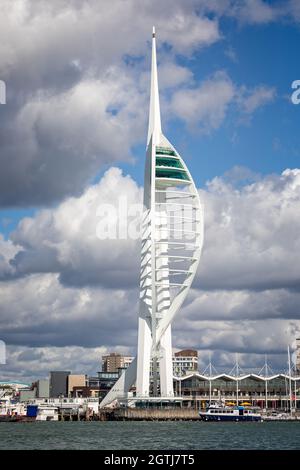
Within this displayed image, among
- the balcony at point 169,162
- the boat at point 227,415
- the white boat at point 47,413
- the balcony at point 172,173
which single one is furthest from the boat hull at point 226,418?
the balcony at point 169,162

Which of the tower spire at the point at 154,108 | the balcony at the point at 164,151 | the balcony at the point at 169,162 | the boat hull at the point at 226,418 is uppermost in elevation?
the tower spire at the point at 154,108

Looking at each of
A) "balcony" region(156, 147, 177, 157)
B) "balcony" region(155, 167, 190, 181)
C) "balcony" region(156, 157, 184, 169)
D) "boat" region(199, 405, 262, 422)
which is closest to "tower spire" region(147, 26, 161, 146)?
"balcony" region(156, 147, 177, 157)

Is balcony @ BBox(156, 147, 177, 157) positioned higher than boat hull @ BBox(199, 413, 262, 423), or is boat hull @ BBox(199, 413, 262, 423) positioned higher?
balcony @ BBox(156, 147, 177, 157)

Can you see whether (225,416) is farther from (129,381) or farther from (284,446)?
(284,446)

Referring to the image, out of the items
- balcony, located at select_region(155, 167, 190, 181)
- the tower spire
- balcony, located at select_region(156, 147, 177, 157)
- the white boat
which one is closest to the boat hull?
the white boat

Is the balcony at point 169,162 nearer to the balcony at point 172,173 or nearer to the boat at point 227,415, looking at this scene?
the balcony at point 172,173

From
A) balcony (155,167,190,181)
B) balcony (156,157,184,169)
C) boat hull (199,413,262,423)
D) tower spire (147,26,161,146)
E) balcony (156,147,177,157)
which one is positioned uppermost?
tower spire (147,26,161,146)

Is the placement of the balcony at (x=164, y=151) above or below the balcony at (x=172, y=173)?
above

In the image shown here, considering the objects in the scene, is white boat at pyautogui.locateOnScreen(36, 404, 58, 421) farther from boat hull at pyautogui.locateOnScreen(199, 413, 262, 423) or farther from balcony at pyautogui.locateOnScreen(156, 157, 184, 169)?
balcony at pyautogui.locateOnScreen(156, 157, 184, 169)

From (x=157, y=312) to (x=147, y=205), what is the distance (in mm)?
17257

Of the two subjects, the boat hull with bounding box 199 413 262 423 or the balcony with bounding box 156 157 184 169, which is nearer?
the balcony with bounding box 156 157 184 169

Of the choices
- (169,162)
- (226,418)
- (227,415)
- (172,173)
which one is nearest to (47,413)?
(226,418)

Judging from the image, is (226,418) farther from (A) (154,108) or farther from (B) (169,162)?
(A) (154,108)
